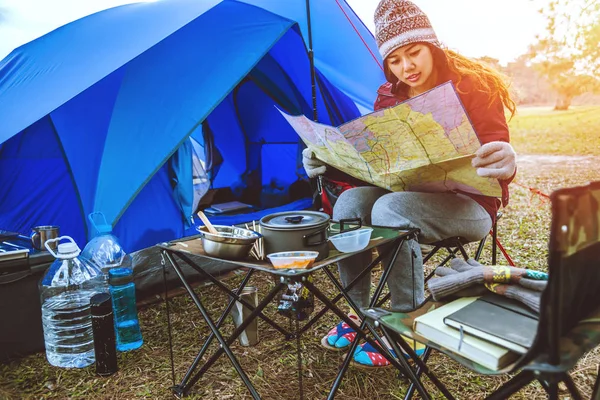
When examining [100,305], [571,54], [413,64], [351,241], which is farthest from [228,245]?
[571,54]

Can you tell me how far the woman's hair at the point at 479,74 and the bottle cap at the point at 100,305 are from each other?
1.46m

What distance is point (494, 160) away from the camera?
1.22 metres

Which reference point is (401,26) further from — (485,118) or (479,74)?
(485,118)

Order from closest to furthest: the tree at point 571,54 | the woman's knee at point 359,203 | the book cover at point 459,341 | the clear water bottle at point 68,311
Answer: the book cover at point 459,341, the woman's knee at point 359,203, the clear water bottle at point 68,311, the tree at point 571,54

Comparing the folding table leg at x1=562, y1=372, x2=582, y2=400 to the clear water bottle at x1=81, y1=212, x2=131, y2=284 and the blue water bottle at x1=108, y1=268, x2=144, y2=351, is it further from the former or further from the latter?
the clear water bottle at x1=81, y1=212, x2=131, y2=284

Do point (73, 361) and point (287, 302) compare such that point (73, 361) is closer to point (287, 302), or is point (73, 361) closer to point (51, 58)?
point (287, 302)

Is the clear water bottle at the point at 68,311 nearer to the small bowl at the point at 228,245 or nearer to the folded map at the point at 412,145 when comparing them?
the small bowl at the point at 228,245

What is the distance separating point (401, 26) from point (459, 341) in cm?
108

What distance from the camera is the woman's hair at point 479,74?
1.54 metres

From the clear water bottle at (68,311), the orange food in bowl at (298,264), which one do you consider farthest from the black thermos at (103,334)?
the orange food in bowl at (298,264)

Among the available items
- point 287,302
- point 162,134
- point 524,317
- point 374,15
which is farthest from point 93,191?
point 524,317

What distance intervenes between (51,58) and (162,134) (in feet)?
3.20

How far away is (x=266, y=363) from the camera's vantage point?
1.75 meters

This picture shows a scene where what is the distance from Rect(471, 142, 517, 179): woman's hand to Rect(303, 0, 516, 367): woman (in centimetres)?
21
